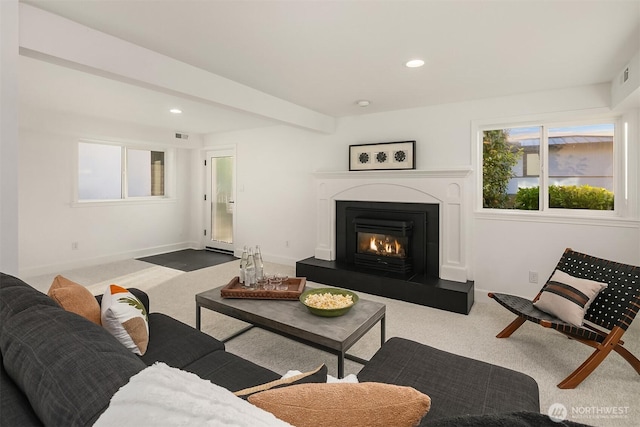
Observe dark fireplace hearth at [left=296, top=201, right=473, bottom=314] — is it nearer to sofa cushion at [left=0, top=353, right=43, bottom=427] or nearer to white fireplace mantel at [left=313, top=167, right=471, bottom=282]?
white fireplace mantel at [left=313, top=167, right=471, bottom=282]

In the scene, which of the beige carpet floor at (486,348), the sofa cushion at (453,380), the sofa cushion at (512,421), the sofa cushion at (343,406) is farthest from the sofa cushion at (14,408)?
the beige carpet floor at (486,348)

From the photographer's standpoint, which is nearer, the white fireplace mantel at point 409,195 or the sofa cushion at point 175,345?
the sofa cushion at point 175,345

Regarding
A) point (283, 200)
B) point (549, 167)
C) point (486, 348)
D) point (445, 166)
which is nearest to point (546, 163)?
point (549, 167)

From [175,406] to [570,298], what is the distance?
9.20 feet

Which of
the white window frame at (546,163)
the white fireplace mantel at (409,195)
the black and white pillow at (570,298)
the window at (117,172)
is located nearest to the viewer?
the black and white pillow at (570,298)

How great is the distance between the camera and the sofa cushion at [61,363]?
73 cm

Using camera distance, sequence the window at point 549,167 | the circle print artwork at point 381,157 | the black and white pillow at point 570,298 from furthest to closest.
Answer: the circle print artwork at point 381,157, the window at point 549,167, the black and white pillow at point 570,298

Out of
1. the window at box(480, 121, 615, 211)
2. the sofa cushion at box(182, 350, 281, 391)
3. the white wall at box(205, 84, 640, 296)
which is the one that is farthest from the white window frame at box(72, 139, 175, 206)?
the window at box(480, 121, 615, 211)

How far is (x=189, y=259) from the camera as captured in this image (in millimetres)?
5781

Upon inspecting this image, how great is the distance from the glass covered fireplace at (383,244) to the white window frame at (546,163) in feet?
2.99

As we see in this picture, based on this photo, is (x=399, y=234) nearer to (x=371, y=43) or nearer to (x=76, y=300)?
(x=371, y=43)

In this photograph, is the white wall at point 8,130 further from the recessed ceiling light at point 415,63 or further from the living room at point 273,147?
the recessed ceiling light at point 415,63

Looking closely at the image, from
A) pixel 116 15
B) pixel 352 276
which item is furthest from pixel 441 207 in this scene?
pixel 116 15

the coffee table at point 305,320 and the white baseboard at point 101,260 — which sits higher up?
the coffee table at point 305,320
